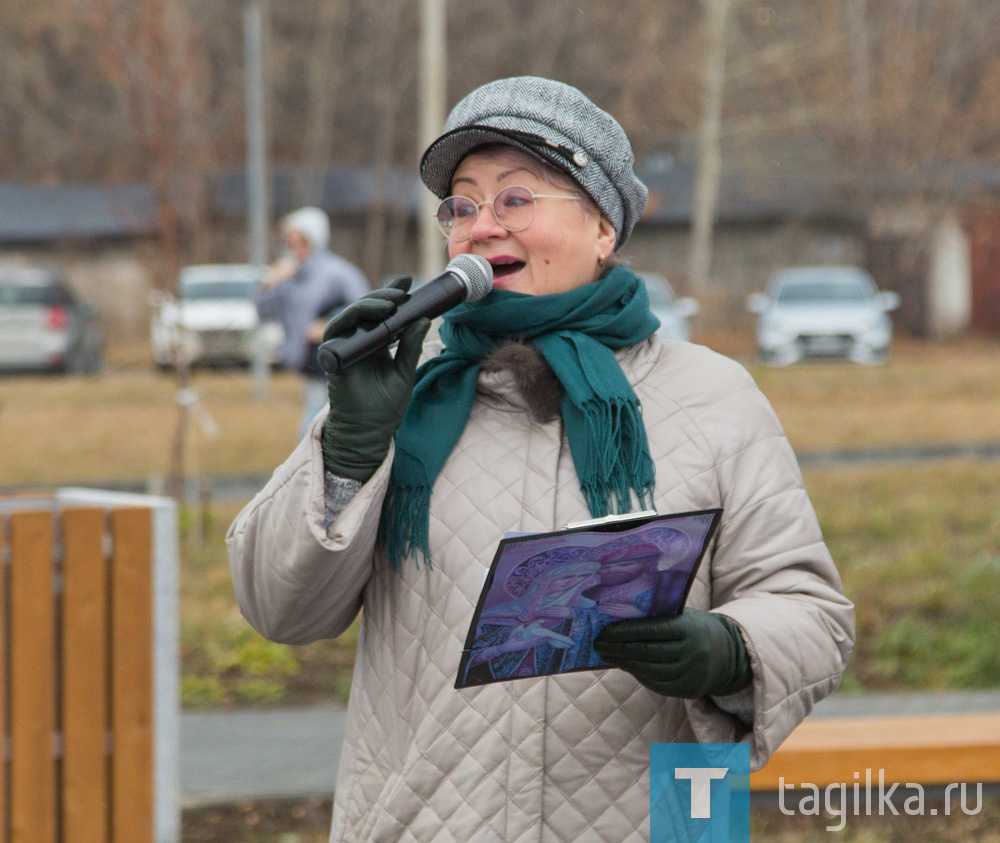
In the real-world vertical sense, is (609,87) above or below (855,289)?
above

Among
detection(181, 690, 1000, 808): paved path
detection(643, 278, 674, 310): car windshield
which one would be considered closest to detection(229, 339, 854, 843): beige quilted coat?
detection(181, 690, 1000, 808): paved path

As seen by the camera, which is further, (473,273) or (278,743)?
(278,743)

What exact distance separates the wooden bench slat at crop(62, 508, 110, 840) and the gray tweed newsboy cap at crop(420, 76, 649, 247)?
1.75 meters

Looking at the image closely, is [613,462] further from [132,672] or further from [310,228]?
[310,228]

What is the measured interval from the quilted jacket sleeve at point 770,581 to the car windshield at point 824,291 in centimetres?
2065

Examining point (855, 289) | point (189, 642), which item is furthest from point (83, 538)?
point (855, 289)

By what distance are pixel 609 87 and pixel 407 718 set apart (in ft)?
116

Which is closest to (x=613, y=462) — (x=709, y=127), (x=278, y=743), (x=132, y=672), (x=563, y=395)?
(x=563, y=395)

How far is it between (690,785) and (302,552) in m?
0.73

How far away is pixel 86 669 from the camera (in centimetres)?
359

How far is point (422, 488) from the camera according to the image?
219cm

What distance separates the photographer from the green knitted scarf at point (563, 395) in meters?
2.15

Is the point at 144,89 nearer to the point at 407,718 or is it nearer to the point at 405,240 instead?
the point at 407,718

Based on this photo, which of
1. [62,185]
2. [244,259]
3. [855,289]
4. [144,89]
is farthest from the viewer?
[62,185]
